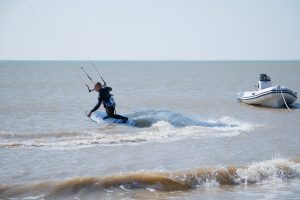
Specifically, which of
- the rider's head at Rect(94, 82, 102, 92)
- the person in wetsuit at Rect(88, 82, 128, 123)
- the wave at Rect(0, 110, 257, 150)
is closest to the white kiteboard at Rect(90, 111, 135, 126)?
the person in wetsuit at Rect(88, 82, 128, 123)

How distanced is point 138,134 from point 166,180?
249 inches

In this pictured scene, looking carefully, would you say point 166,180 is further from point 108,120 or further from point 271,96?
point 271,96

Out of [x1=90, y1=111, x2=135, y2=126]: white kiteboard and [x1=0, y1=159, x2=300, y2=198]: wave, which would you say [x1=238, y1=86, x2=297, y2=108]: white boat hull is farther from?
[x1=0, y1=159, x2=300, y2=198]: wave

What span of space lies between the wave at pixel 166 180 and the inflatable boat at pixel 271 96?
14.0 metres

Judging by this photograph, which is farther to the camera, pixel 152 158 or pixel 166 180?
pixel 152 158

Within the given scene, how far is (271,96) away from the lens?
2611 centimetres

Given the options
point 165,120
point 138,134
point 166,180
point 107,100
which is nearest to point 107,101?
point 107,100

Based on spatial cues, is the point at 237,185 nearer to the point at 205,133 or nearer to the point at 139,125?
the point at 205,133

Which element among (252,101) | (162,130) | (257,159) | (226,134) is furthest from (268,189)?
(252,101)

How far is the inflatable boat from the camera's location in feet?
85.0

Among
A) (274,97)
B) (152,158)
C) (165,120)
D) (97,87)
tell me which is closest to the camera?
(152,158)

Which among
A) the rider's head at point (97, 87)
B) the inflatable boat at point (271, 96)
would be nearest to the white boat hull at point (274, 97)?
the inflatable boat at point (271, 96)

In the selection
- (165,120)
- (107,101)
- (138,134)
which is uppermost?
(107,101)

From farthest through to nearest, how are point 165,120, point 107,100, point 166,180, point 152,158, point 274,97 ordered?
point 274,97 < point 165,120 < point 107,100 < point 152,158 < point 166,180
